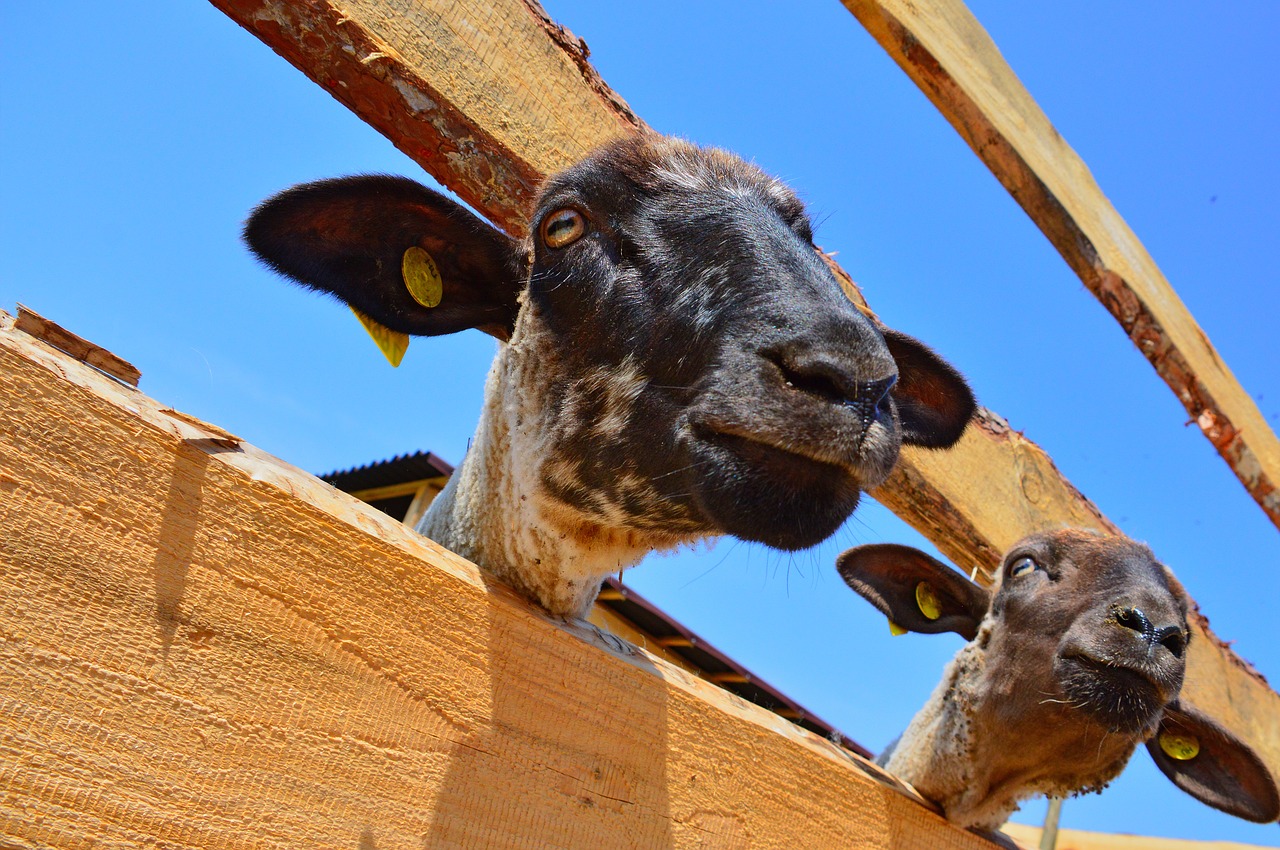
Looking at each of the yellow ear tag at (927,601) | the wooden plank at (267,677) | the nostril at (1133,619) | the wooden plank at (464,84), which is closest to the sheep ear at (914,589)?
the yellow ear tag at (927,601)

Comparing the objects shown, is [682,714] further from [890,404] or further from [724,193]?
[724,193]

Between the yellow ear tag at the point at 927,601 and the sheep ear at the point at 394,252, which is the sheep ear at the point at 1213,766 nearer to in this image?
the yellow ear tag at the point at 927,601

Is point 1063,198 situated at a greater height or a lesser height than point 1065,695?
greater

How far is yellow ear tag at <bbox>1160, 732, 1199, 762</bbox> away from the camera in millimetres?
4164

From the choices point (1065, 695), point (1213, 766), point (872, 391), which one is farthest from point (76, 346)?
point (1213, 766)

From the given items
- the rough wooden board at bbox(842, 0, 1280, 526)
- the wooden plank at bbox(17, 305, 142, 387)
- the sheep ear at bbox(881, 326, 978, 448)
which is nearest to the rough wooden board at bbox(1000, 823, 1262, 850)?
the rough wooden board at bbox(842, 0, 1280, 526)

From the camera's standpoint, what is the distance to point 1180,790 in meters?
4.11

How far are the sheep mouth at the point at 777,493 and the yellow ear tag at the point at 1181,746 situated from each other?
3.17 m

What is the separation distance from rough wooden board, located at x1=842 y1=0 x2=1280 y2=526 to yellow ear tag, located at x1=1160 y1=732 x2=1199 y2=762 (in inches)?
69.5

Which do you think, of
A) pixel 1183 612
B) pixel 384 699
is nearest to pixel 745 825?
pixel 384 699

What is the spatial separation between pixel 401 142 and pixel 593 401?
1080 millimetres

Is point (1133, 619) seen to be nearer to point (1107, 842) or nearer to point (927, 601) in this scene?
point (927, 601)

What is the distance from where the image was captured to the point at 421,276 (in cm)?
269

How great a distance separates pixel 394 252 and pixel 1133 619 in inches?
107
